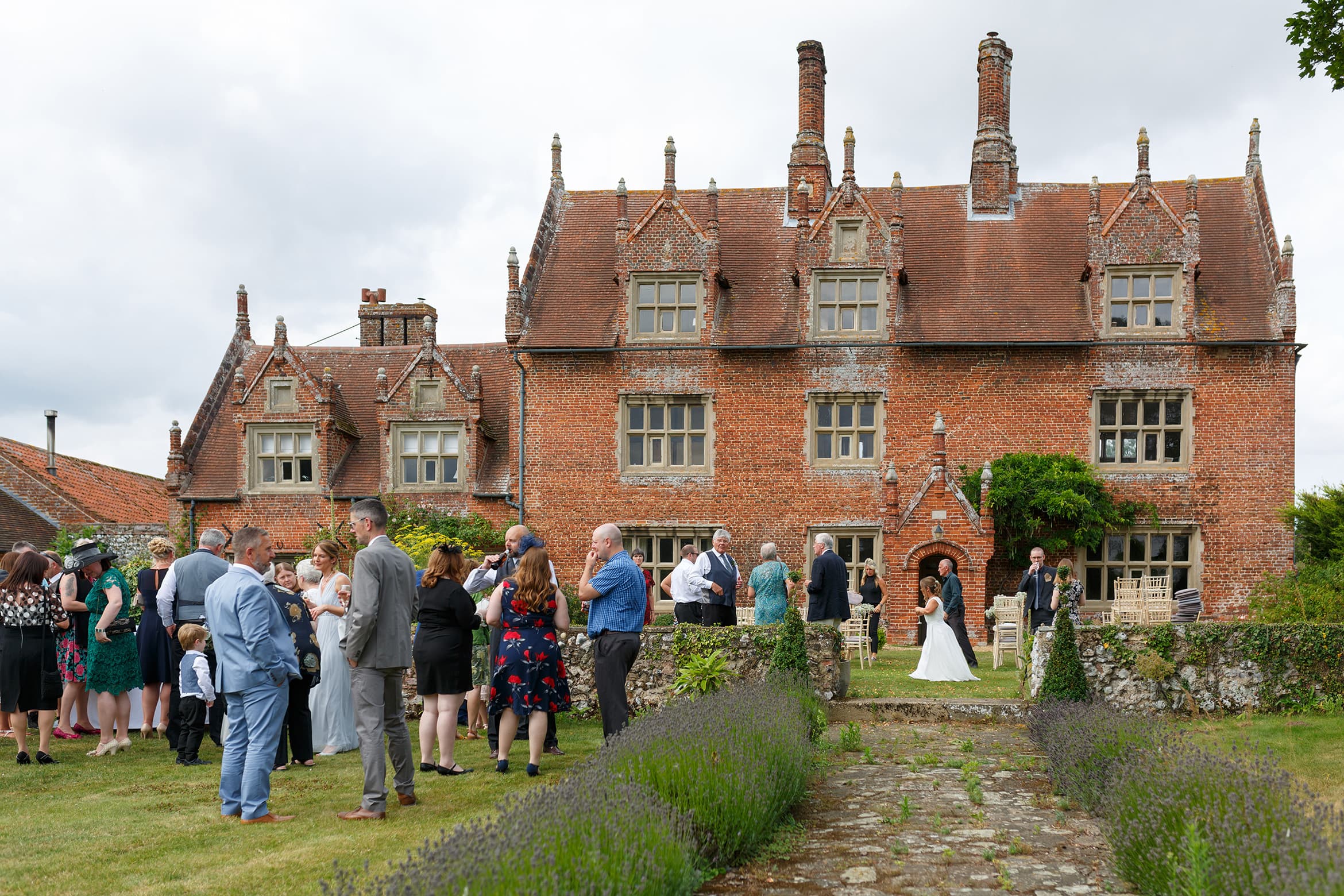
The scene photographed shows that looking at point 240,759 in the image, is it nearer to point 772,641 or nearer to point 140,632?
point 140,632

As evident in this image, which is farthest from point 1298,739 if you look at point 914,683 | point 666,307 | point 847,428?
point 666,307

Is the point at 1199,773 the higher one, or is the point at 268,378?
the point at 268,378

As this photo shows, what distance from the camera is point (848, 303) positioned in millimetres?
23250

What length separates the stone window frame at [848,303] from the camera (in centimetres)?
2311

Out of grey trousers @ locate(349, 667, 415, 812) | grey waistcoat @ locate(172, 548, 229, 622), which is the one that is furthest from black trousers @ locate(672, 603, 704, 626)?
grey trousers @ locate(349, 667, 415, 812)

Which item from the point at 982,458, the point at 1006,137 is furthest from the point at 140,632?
the point at 1006,137

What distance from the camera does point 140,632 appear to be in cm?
1038

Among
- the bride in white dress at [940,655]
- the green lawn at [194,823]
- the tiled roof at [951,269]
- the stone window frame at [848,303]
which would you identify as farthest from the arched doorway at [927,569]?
the green lawn at [194,823]

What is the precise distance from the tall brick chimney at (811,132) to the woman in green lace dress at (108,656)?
18.2 m

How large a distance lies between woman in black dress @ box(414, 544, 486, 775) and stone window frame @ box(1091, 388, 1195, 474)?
17.2 m

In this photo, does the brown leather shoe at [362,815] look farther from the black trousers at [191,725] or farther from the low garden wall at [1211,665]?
the low garden wall at [1211,665]

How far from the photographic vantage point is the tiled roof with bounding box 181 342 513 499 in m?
25.2

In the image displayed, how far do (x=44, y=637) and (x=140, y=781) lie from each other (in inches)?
79.3

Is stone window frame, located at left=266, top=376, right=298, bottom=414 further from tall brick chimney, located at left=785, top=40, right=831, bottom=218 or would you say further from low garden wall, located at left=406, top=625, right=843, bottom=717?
low garden wall, located at left=406, top=625, right=843, bottom=717
